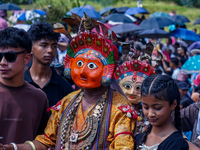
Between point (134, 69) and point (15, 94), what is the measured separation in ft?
5.20

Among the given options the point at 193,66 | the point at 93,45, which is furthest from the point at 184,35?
the point at 93,45

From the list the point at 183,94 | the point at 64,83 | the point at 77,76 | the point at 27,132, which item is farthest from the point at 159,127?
the point at 183,94

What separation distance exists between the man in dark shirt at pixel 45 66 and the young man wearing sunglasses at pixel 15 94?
0.93 meters

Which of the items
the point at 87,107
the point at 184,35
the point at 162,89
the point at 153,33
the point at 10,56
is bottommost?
the point at 184,35

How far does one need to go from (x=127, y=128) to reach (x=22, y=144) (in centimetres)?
98

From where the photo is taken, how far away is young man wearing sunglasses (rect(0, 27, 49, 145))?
2838 mm

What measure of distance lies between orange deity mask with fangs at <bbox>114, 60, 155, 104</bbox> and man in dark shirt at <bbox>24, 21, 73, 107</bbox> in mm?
741

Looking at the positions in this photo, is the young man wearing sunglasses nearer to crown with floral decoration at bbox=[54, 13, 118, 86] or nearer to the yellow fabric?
the yellow fabric

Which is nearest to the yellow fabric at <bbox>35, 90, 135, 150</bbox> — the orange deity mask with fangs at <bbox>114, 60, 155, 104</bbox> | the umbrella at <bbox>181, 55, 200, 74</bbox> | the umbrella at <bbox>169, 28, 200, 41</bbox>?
the orange deity mask with fangs at <bbox>114, 60, 155, 104</bbox>

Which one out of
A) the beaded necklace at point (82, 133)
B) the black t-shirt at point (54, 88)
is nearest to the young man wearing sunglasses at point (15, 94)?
the beaded necklace at point (82, 133)

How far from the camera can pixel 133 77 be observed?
12.5 ft

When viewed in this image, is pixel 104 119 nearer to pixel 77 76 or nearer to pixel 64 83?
pixel 77 76

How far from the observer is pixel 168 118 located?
265 cm

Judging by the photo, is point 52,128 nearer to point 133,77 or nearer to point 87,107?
point 87,107
